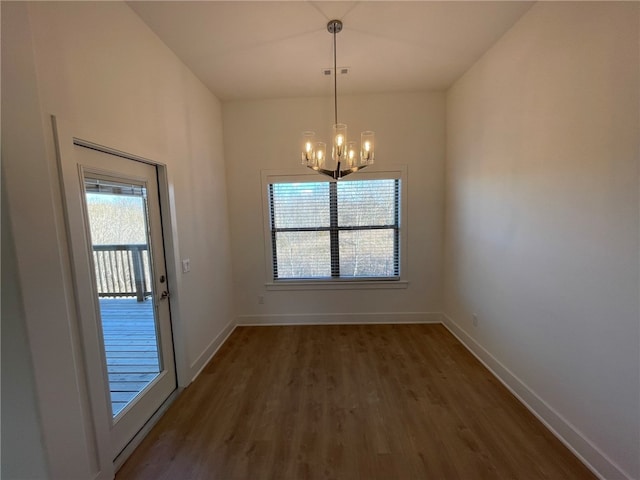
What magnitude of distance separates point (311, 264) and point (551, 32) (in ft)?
10.4

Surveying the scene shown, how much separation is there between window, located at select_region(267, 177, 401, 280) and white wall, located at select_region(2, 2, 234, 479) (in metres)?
1.47

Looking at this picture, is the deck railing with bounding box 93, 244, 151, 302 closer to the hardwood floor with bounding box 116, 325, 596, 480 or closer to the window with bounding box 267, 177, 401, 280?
the hardwood floor with bounding box 116, 325, 596, 480

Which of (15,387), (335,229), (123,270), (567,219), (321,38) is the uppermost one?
(321,38)

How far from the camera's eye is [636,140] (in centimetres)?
132

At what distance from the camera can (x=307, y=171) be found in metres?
3.52

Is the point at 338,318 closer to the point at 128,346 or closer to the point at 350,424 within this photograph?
the point at 350,424

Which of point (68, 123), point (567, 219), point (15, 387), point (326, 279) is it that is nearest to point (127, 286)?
point (15, 387)

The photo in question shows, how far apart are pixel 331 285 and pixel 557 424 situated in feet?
8.24

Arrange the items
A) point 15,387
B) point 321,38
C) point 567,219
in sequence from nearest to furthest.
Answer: point 15,387 → point 567,219 → point 321,38

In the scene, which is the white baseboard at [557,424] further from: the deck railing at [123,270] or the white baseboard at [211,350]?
the deck railing at [123,270]

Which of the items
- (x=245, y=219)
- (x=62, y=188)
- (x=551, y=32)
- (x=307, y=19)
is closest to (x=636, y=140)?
(x=551, y=32)

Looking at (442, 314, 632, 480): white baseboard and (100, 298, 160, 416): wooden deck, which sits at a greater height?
(100, 298, 160, 416): wooden deck

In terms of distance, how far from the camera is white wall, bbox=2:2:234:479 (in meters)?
1.09

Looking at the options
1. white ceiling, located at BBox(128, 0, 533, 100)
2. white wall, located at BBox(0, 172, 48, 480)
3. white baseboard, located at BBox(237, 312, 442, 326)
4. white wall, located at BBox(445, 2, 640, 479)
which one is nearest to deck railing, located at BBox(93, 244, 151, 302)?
white wall, located at BBox(0, 172, 48, 480)
